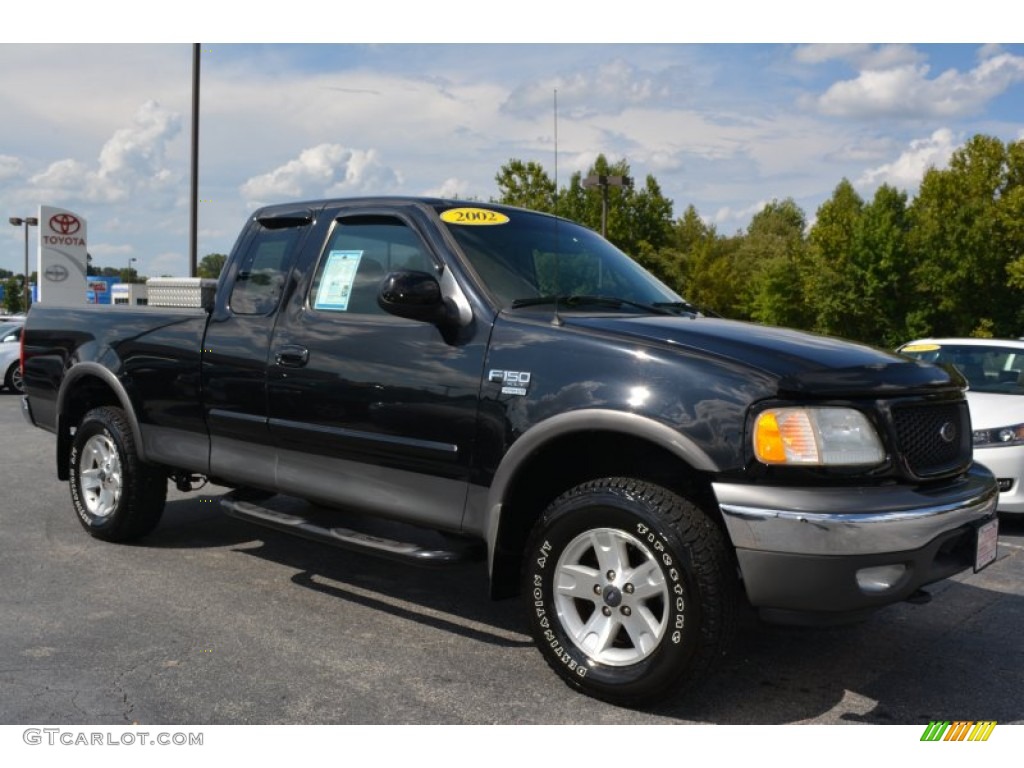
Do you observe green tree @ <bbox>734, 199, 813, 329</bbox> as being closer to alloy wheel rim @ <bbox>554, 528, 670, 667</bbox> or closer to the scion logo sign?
the scion logo sign

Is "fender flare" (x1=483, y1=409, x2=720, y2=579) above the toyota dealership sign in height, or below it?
below

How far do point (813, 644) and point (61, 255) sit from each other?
84.1 feet

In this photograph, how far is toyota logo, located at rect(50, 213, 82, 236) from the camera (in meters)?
26.0

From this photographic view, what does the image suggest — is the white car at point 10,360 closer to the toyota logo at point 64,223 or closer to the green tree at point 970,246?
the toyota logo at point 64,223

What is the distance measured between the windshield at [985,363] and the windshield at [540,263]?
13.6ft

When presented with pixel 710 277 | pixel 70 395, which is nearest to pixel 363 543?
pixel 70 395

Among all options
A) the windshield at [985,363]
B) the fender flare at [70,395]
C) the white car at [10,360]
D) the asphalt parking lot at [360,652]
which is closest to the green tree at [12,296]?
the white car at [10,360]

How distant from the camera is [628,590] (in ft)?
12.2

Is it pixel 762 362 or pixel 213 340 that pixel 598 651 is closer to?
pixel 762 362

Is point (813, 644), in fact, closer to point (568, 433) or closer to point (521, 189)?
point (568, 433)

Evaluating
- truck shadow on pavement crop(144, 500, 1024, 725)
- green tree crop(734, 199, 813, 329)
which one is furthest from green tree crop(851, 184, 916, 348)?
truck shadow on pavement crop(144, 500, 1024, 725)

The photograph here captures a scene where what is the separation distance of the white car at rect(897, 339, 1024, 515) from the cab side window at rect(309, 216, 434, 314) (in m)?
3.24

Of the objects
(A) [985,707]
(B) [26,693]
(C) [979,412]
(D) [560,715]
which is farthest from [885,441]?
(C) [979,412]

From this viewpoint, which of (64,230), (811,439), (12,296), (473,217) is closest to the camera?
(811,439)
